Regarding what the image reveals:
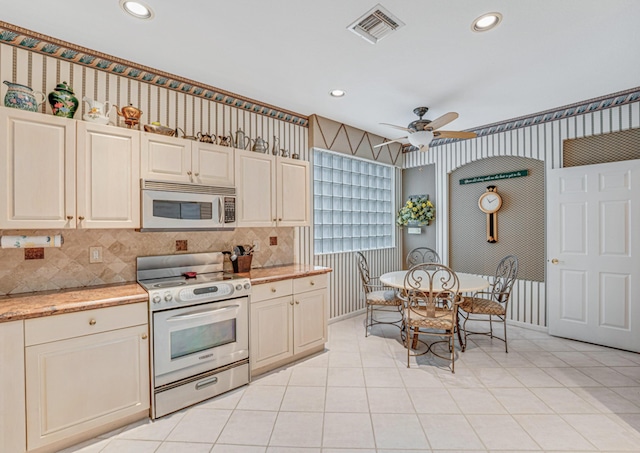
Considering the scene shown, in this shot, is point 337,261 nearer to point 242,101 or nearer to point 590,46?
point 242,101

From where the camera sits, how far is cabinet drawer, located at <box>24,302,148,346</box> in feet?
5.96

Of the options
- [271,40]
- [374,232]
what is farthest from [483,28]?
[374,232]

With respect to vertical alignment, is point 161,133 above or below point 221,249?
above

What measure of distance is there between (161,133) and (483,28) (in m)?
2.59

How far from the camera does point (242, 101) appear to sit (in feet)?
11.2

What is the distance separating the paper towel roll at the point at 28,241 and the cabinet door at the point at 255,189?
137 cm

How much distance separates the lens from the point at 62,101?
2215 mm

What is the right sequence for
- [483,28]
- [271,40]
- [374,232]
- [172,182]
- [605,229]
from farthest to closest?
[374,232]
[605,229]
[172,182]
[271,40]
[483,28]

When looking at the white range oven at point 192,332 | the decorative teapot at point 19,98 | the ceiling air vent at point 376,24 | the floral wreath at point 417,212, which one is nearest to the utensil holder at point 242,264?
the white range oven at point 192,332

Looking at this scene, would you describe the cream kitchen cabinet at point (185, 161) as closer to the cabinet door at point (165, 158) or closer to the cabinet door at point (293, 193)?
the cabinet door at point (165, 158)

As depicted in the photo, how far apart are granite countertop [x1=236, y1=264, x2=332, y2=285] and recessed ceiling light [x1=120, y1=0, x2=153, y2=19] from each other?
2.08 metres

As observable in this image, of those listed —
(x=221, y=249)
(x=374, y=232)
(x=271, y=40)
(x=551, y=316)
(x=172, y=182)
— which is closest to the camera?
(x=271, y=40)

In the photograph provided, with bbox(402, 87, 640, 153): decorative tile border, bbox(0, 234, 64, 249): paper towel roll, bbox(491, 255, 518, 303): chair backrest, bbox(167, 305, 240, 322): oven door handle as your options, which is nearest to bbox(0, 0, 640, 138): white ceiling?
bbox(402, 87, 640, 153): decorative tile border

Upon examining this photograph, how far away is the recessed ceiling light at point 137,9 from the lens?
1965 millimetres
